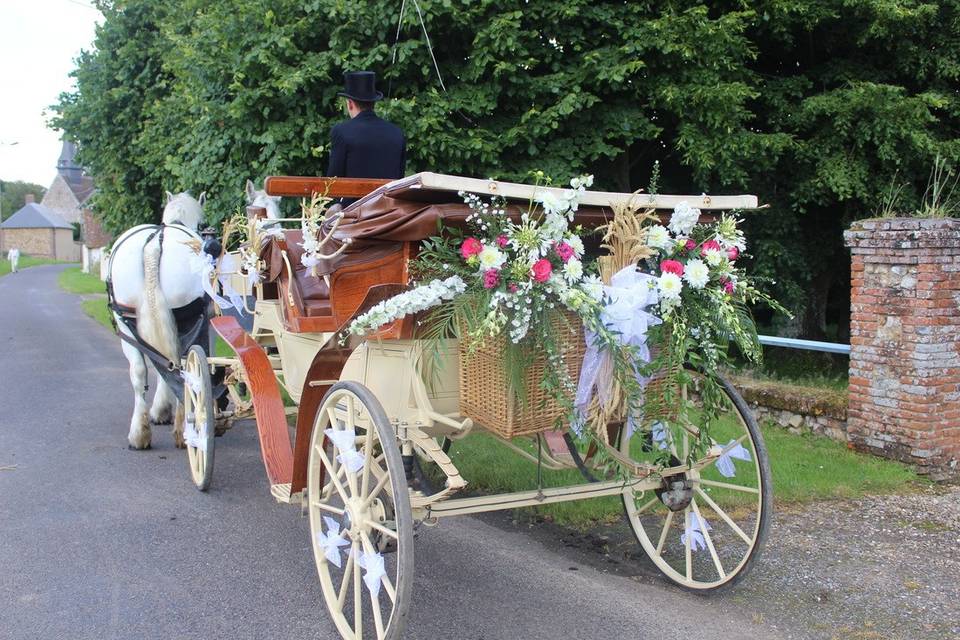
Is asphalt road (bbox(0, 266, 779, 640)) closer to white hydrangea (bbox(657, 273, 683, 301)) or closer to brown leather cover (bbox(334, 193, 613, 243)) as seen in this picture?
white hydrangea (bbox(657, 273, 683, 301))

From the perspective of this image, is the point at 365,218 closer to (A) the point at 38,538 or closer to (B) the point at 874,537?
(A) the point at 38,538

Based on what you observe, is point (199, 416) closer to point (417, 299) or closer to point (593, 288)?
point (417, 299)

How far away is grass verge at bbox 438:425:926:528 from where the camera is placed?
5254 mm

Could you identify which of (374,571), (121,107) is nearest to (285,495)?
(374,571)

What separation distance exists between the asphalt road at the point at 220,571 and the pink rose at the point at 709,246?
1634 millimetres

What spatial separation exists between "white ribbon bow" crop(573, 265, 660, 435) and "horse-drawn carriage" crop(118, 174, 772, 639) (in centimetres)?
24

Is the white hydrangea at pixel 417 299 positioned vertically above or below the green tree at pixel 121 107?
below

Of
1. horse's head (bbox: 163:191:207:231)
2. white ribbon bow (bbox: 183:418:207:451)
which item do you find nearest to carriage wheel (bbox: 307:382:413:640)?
white ribbon bow (bbox: 183:418:207:451)

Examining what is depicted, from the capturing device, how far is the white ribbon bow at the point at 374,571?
3.29 m

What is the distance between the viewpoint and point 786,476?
5609 millimetres

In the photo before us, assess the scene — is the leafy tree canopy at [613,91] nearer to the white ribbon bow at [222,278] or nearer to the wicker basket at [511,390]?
the white ribbon bow at [222,278]

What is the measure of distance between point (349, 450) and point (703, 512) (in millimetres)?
2591

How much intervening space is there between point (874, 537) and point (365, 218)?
3.40 metres

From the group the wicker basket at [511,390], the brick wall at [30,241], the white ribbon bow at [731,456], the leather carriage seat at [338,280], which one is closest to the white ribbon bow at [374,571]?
the wicker basket at [511,390]
